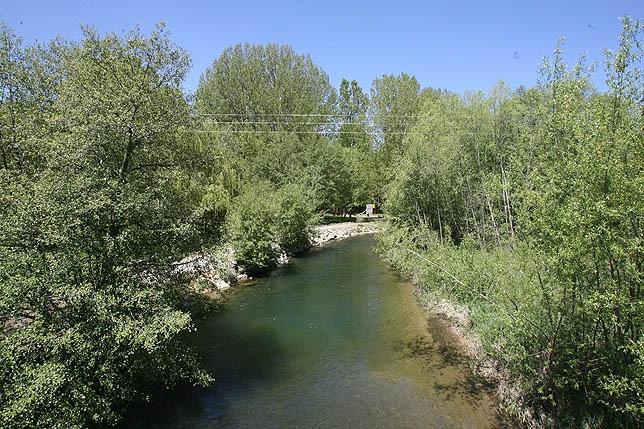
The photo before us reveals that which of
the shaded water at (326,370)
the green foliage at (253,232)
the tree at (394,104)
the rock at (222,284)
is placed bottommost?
the shaded water at (326,370)

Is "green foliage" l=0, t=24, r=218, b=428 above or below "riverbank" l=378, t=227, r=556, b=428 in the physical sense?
above

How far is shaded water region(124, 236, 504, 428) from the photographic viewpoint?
11.2m

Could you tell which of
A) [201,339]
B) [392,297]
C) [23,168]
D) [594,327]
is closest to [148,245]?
[23,168]

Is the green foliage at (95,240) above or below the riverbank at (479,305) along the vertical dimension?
above

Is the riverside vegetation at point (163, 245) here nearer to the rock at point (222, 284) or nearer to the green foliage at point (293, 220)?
the rock at point (222, 284)

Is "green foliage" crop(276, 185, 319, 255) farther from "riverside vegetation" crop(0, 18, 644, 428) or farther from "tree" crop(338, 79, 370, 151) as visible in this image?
"tree" crop(338, 79, 370, 151)

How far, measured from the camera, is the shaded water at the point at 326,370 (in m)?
11.2

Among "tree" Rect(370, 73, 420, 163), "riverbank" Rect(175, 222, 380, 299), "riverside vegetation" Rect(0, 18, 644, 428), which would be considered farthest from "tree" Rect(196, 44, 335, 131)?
"riverside vegetation" Rect(0, 18, 644, 428)

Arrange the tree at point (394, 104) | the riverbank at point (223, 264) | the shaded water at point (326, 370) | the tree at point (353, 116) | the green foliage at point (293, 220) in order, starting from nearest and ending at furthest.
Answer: the shaded water at point (326, 370), the riverbank at point (223, 264), the green foliage at point (293, 220), the tree at point (394, 104), the tree at point (353, 116)

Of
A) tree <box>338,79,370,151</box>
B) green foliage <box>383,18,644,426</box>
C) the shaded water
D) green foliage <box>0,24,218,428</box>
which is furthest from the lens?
tree <box>338,79,370,151</box>

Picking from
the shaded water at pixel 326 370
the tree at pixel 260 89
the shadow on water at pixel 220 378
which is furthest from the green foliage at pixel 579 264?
the tree at pixel 260 89

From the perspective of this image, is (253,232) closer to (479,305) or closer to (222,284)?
(222,284)

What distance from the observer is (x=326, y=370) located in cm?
1374

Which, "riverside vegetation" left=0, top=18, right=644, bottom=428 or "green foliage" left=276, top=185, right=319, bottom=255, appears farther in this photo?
"green foliage" left=276, top=185, right=319, bottom=255
